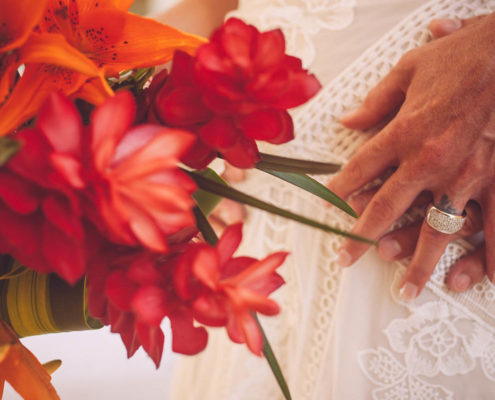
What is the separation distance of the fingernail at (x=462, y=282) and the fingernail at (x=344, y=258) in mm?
110

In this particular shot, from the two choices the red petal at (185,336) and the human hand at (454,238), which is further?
the human hand at (454,238)

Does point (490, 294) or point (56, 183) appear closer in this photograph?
point (56, 183)

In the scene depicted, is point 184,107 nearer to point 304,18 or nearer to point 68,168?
point 68,168

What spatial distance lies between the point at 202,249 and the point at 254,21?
0.48 m

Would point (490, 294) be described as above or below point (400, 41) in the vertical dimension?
below

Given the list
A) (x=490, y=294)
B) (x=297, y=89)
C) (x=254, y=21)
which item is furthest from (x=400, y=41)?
(x=297, y=89)

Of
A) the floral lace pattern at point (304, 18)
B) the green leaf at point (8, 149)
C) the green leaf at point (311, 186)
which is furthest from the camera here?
the floral lace pattern at point (304, 18)

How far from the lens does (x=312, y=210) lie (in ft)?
1.81

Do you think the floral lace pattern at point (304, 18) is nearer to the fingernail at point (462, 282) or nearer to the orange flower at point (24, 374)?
the fingernail at point (462, 282)

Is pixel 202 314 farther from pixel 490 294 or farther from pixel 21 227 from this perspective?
pixel 490 294

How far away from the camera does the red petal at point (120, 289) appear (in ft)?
0.53

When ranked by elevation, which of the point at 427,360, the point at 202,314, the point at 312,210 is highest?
the point at 202,314

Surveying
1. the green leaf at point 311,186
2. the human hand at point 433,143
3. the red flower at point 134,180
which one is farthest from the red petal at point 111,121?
the human hand at point 433,143

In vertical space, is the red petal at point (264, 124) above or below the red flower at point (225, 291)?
above
